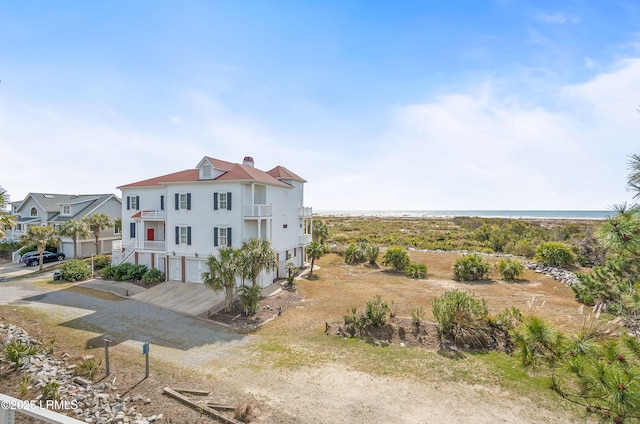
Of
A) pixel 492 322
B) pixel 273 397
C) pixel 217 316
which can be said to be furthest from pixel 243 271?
pixel 492 322

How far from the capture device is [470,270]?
25984 millimetres

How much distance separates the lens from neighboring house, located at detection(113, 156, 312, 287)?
22.8 meters

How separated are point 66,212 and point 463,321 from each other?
44390mm

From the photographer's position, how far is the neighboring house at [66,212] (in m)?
36.2

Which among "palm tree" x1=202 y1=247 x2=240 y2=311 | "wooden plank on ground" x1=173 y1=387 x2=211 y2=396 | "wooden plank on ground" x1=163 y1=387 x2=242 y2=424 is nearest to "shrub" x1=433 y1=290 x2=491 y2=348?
"wooden plank on ground" x1=163 y1=387 x2=242 y2=424

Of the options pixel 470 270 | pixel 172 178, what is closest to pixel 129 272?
pixel 172 178

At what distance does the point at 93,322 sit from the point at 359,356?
13.7 m

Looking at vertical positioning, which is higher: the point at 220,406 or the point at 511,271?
the point at 511,271

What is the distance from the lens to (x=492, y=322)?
46.3ft

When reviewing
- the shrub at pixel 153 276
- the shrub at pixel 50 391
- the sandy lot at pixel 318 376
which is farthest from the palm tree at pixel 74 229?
the shrub at pixel 50 391

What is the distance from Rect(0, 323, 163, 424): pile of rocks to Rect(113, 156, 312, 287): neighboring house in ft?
39.2

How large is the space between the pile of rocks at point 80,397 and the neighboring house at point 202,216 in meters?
11.9

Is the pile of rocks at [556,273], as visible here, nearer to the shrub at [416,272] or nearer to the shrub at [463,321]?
the shrub at [416,272]

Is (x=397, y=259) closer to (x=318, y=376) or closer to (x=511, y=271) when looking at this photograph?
(x=511, y=271)
